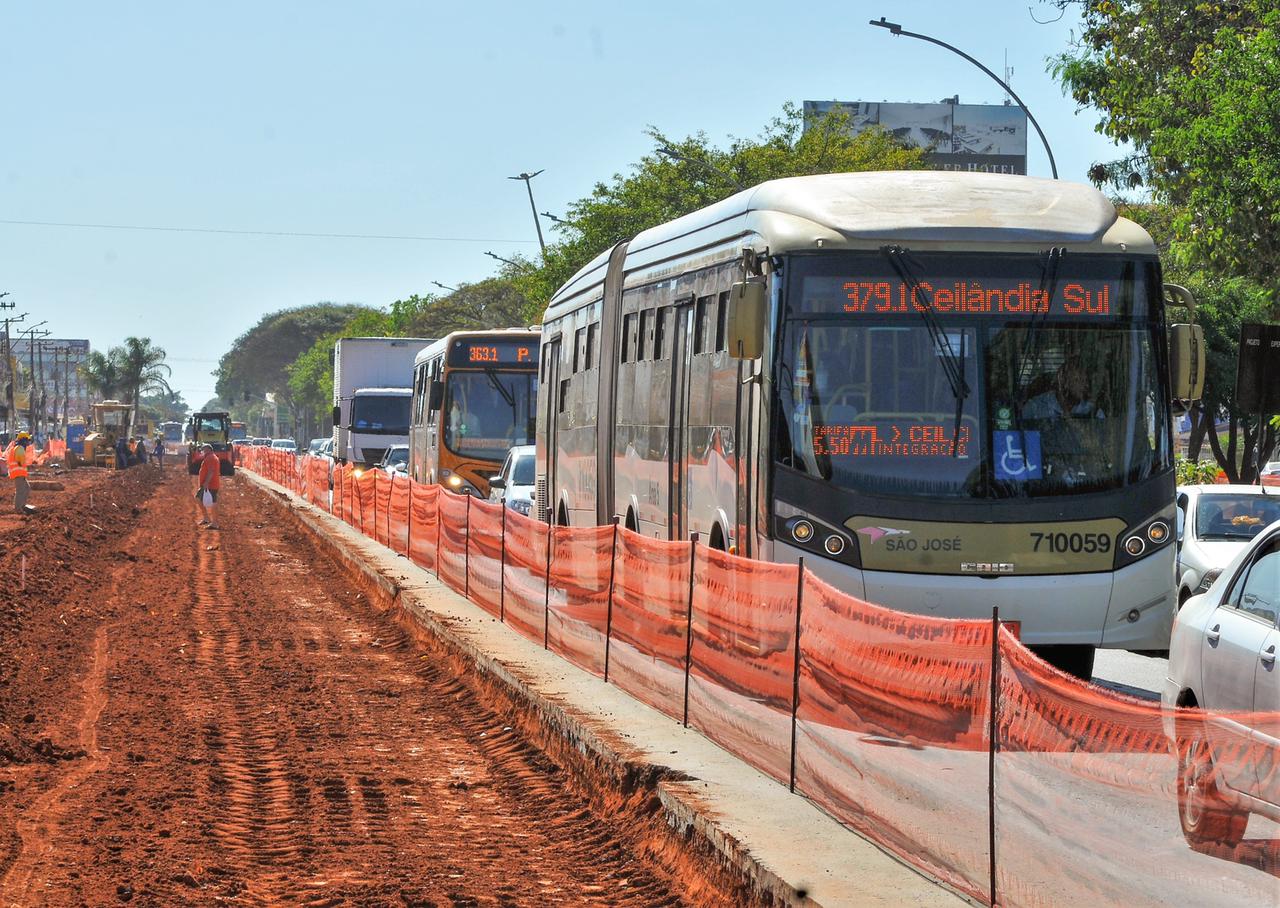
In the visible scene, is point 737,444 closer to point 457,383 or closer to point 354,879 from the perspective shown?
point 354,879

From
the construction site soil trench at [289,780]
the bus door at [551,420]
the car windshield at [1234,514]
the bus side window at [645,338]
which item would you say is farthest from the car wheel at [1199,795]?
the bus door at [551,420]

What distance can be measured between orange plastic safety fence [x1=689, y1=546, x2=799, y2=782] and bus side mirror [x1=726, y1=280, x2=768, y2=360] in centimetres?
160

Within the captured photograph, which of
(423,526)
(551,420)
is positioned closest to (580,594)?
(551,420)

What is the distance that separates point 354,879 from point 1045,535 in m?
5.81

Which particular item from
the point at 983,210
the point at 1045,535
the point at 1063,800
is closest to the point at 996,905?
the point at 1063,800

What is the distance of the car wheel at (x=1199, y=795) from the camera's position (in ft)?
16.9

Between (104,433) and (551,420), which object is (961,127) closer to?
(104,433)

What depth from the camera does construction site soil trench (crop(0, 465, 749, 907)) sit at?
26.4 ft

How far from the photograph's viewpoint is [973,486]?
484 inches

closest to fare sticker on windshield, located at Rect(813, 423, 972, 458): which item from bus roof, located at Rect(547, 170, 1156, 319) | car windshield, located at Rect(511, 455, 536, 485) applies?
bus roof, located at Rect(547, 170, 1156, 319)

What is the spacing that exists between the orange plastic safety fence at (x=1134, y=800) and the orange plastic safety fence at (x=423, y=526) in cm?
1806

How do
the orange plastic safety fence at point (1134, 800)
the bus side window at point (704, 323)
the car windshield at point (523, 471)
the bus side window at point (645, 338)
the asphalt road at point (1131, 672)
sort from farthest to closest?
the car windshield at point (523, 471) < the bus side window at point (645, 338) < the bus side window at point (704, 323) < the asphalt road at point (1131, 672) < the orange plastic safety fence at point (1134, 800)

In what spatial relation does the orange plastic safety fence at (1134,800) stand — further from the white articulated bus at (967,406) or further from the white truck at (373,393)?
the white truck at (373,393)

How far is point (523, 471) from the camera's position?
27625 mm
